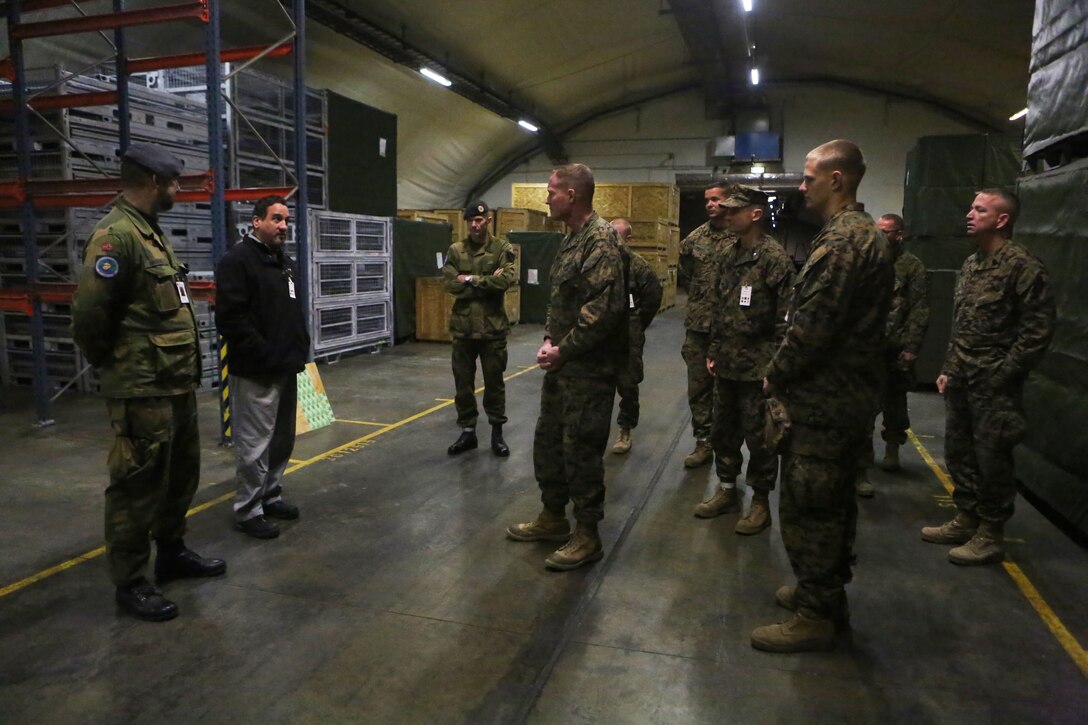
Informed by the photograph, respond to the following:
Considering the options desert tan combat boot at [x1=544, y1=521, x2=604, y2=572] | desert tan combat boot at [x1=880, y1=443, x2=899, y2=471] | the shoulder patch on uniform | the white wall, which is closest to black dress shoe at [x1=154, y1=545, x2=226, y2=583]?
the shoulder patch on uniform

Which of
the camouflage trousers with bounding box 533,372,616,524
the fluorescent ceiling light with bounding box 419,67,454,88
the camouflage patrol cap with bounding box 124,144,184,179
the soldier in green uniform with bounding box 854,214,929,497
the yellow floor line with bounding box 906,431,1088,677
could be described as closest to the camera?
the yellow floor line with bounding box 906,431,1088,677

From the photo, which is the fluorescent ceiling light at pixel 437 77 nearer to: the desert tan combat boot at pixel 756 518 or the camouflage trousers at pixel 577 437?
the camouflage trousers at pixel 577 437

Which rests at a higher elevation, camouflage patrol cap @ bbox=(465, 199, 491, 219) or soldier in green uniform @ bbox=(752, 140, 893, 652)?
camouflage patrol cap @ bbox=(465, 199, 491, 219)

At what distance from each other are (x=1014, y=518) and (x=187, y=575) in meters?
4.80

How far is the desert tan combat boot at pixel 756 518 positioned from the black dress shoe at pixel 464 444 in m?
2.31

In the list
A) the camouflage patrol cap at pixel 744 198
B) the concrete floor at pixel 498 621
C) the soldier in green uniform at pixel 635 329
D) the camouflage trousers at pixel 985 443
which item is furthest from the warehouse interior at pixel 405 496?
the camouflage patrol cap at pixel 744 198

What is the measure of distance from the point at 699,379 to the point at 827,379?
2538mm

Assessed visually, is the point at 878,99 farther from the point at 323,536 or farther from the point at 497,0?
the point at 323,536

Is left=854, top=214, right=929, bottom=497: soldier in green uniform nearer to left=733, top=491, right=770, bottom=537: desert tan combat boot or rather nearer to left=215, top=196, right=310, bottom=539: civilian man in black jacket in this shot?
left=733, top=491, right=770, bottom=537: desert tan combat boot

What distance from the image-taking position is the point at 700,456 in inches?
219

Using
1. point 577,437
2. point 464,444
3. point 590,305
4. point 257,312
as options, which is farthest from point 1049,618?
point 257,312

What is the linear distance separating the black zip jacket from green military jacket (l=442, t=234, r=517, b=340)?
1681mm

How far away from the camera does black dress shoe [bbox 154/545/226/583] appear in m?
3.42

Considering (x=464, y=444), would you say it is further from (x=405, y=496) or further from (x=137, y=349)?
(x=137, y=349)
